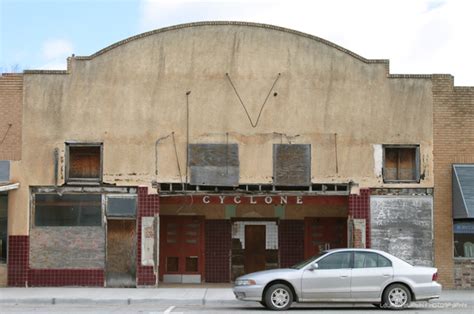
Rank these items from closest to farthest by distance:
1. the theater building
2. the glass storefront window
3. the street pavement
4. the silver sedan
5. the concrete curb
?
the silver sedan
the street pavement
the concrete curb
the theater building
the glass storefront window

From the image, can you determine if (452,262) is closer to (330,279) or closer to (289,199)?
(289,199)

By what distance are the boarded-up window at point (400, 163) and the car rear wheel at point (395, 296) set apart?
244 inches

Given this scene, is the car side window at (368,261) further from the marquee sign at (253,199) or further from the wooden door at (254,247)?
the wooden door at (254,247)

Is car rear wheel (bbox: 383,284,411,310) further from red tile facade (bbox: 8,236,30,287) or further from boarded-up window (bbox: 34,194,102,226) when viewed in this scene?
red tile facade (bbox: 8,236,30,287)

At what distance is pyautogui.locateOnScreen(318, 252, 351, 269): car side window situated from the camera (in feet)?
64.1

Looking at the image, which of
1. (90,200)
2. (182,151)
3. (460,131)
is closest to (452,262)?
(460,131)

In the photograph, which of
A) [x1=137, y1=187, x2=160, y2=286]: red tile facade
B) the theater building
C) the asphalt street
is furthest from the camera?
the theater building

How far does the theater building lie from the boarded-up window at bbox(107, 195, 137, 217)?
42mm

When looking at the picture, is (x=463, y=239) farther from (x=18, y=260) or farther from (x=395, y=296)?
(x=18, y=260)

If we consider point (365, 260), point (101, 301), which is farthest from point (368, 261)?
point (101, 301)

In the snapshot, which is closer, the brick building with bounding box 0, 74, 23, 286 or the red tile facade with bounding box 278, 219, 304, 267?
the brick building with bounding box 0, 74, 23, 286

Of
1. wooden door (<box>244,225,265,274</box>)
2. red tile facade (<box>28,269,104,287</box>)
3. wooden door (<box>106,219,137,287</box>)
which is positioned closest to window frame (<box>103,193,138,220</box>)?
wooden door (<box>106,219,137,287</box>)

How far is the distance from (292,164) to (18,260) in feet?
28.0

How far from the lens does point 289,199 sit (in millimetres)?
25344
